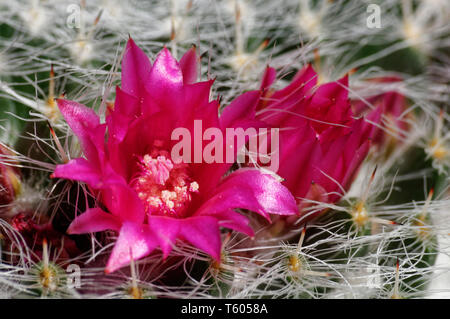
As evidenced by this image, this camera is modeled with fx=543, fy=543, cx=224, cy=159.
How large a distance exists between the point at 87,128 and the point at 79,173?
7cm

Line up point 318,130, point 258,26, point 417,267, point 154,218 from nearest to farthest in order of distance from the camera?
1. point 154,218
2. point 318,130
3. point 417,267
4. point 258,26

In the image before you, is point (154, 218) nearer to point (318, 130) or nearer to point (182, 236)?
point (182, 236)

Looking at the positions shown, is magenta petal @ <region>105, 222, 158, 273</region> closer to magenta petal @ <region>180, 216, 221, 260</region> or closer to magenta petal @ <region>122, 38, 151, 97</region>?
magenta petal @ <region>180, 216, 221, 260</region>

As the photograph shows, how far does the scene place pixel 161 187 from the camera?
0.69m

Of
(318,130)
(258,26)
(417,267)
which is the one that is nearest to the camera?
(318,130)

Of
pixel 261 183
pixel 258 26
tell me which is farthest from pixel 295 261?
pixel 258 26

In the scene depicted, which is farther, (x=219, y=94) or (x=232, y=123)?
(x=219, y=94)

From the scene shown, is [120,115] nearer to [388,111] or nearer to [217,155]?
[217,155]

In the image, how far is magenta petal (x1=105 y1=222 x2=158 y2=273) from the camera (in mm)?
567

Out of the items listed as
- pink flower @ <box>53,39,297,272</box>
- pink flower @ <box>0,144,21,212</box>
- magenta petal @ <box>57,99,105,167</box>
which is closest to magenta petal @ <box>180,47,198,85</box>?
pink flower @ <box>53,39,297,272</box>

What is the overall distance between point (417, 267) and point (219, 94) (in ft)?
1.28

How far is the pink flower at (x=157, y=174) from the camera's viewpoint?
571 mm

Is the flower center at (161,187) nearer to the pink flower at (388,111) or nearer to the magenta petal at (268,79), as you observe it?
the magenta petal at (268,79)
